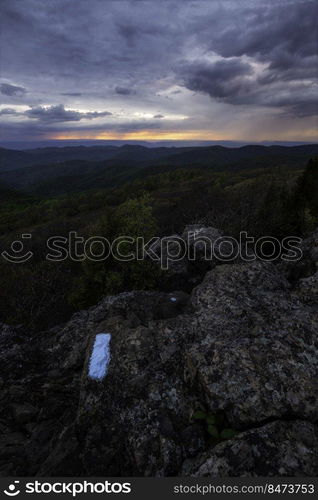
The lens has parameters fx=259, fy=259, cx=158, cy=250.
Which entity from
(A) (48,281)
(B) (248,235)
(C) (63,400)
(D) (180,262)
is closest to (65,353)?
(C) (63,400)

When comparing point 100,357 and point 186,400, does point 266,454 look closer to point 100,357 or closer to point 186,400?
point 186,400

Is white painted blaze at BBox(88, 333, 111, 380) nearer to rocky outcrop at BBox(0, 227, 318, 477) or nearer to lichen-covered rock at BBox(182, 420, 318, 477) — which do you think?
rocky outcrop at BBox(0, 227, 318, 477)

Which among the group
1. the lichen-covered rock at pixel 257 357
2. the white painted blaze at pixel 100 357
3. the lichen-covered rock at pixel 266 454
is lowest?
the white painted blaze at pixel 100 357

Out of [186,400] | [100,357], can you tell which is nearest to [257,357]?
[186,400]

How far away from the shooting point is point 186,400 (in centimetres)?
586

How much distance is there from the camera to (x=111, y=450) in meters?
5.33

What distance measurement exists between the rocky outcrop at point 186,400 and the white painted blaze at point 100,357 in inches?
5.4

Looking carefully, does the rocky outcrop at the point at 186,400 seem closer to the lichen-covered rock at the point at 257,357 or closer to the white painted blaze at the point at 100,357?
the lichen-covered rock at the point at 257,357

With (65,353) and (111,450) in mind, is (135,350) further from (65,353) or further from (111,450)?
(65,353)

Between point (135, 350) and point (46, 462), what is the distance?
2.93 metres

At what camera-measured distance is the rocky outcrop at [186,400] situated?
4.71 meters

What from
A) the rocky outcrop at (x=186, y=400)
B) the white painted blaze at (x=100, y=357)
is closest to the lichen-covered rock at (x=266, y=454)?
the rocky outcrop at (x=186, y=400)

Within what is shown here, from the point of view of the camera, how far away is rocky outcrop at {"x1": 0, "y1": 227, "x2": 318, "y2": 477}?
4707 mm

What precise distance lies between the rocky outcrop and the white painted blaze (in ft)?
0.45
